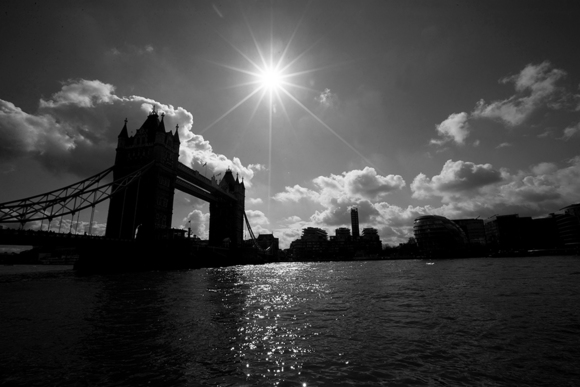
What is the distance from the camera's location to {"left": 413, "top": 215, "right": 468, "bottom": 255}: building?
13838 centimetres

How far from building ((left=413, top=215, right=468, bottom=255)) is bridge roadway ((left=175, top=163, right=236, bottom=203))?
100 meters

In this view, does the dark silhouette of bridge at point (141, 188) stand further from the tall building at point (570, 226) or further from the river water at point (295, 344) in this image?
the tall building at point (570, 226)

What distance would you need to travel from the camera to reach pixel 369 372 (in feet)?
21.5

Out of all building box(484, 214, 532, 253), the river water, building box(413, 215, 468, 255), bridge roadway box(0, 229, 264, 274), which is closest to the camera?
the river water

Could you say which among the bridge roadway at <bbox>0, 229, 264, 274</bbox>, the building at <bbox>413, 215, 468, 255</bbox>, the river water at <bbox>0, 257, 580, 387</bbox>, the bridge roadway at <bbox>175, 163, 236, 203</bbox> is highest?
the bridge roadway at <bbox>175, 163, 236, 203</bbox>

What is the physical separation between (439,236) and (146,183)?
13535 centimetres

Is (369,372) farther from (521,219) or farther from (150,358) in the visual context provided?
(521,219)

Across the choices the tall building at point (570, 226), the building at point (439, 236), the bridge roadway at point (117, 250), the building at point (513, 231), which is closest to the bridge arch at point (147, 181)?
the bridge roadway at point (117, 250)

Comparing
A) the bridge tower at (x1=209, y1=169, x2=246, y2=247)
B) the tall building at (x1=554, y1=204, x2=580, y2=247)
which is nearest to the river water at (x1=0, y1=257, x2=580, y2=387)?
the bridge tower at (x1=209, y1=169, x2=246, y2=247)

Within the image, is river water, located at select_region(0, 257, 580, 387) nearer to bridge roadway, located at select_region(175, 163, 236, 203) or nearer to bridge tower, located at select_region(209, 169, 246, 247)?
bridge roadway, located at select_region(175, 163, 236, 203)

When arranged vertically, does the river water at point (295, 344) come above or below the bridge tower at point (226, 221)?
below

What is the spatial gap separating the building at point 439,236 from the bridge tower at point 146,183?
124877mm

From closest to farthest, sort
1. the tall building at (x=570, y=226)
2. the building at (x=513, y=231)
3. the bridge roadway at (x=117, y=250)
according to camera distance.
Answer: the bridge roadway at (x=117, y=250) < the tall building at (x=570, y=226) < the building at (x=513, y=231)

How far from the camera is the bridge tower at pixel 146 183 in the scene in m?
62.7
